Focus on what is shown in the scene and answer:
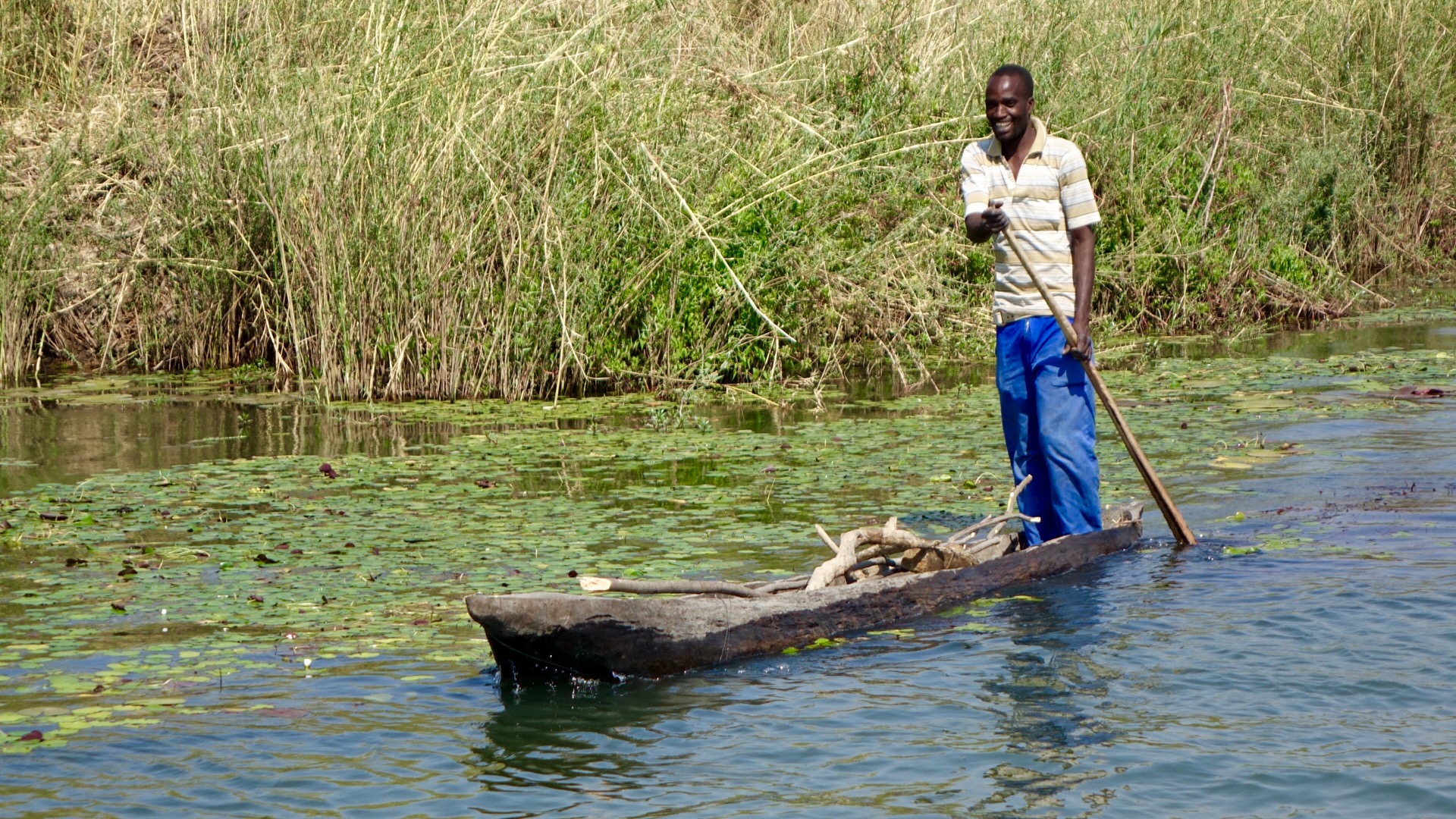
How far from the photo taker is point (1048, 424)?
229 inches

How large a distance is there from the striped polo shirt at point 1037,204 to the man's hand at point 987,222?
70 millimetres

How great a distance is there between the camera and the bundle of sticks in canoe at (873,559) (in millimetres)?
5031

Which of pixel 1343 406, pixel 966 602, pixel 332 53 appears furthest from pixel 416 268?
pixel 1343 406

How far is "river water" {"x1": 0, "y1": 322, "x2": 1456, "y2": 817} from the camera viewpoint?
4102 millimetres

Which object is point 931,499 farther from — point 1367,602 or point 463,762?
point 463,762

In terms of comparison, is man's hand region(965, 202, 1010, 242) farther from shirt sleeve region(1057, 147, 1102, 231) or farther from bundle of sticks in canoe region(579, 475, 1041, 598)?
bundle of sticks in canoe region(579, 475, 1041, 598)

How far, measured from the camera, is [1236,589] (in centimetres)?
593

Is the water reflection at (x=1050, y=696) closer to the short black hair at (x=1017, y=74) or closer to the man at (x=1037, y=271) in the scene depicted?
the man at (x=1037, y=271)

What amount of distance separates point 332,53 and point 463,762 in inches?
292

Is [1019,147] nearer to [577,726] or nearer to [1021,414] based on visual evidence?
[1021,414]

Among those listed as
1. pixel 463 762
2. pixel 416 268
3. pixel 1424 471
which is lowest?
pixel 463 762

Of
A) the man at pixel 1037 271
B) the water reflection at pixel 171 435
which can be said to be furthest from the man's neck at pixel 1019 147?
the water reflection at pixel 171 435

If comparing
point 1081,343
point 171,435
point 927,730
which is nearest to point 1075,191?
point 1081,343

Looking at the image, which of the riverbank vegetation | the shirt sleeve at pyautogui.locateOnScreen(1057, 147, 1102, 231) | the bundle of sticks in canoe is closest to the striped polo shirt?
the shirt sleeve at pyautogui.locateOnScreen(1057, 147, 1102, 231)
